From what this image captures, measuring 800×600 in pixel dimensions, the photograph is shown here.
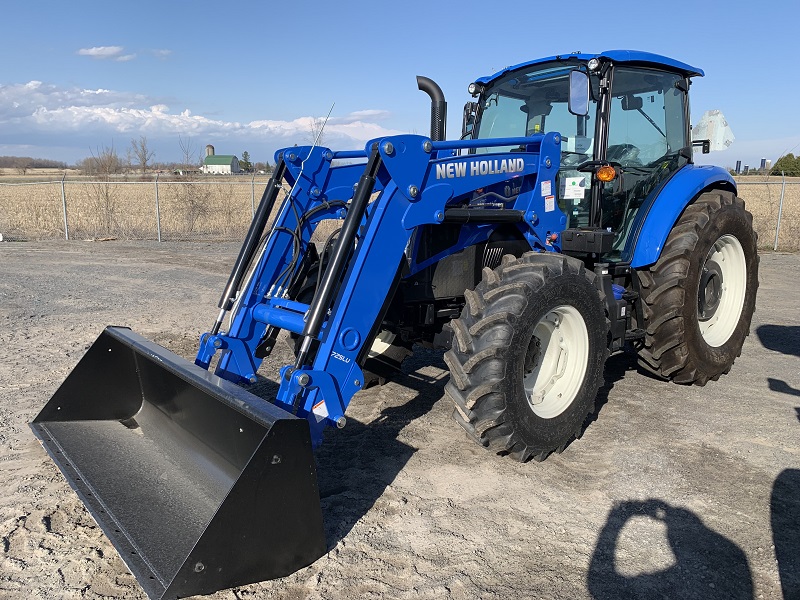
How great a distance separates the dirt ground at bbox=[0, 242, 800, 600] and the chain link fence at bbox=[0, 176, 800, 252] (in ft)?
39.0

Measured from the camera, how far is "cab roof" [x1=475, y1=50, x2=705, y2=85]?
485 cm

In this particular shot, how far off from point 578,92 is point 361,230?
6.21 feet

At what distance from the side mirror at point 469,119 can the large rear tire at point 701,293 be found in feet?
6.43

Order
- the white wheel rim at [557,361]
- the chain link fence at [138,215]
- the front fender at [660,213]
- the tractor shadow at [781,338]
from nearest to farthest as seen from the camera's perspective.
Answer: the white wheel rim at [557,361], the front fender at [660,213], the tractor shadow at [781,338], the chain link fence at [138,215]

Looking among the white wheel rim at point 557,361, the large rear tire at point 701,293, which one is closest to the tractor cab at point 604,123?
the large rear tire at point 701,293

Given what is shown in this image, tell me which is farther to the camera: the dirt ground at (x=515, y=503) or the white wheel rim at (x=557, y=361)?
the white wheel rim at (x=557, y=361)

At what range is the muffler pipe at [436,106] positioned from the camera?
4.80 m

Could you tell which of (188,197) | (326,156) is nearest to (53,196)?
(188,197)

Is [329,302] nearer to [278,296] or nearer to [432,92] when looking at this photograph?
[278,296]

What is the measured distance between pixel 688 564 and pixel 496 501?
39.5 inches

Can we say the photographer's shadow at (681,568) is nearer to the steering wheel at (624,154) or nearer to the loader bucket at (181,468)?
the loader bucket at (181,468)

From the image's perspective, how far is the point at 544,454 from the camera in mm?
3957

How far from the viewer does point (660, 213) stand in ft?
16.7

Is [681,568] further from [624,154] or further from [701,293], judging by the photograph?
[624,154]
